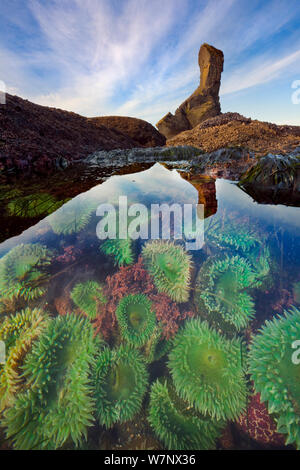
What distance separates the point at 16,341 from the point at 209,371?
1.15 meters

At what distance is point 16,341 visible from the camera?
44.3 inches

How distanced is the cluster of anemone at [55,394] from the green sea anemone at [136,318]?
0.70 ft

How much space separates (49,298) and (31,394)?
1.79ft

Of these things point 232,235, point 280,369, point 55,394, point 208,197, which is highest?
point 208,197

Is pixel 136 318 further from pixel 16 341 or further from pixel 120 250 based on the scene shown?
pixel 16 341

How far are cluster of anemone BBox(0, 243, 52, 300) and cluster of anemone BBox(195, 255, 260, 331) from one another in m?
1.23

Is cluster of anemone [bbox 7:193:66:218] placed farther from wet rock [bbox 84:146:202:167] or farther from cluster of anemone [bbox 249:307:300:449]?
wet rock [bbox 84:146:202:167]

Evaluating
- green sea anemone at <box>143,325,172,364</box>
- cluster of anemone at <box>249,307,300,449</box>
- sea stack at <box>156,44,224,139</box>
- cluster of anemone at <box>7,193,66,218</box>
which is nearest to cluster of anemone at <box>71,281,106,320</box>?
green sea anemone at <box>143,325,172,364</box>

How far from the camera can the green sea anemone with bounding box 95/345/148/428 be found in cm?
98

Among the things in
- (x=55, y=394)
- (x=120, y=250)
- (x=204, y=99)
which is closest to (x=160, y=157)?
(x=120, y=250)

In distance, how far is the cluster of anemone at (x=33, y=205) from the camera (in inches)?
96.9

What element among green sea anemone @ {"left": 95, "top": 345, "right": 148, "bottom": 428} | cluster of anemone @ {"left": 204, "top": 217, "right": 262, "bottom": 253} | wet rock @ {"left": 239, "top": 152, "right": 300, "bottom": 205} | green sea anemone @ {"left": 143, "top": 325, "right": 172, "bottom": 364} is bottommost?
green sea anemone @ {"left": 95, "top": 345, "right": 148, "bottom": 428}

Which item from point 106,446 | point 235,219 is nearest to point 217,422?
point 106,446

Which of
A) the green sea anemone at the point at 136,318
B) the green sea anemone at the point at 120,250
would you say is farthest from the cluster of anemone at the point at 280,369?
the green sea anemone at the point at 120,250
